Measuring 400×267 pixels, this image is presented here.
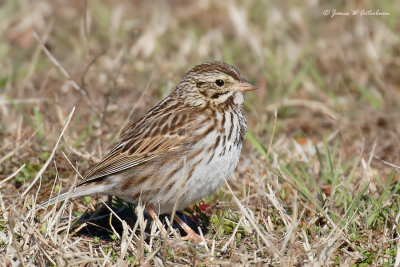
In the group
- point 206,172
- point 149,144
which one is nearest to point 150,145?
point 149,144

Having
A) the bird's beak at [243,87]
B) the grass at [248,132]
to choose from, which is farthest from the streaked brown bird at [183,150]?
the grass at [248,132]

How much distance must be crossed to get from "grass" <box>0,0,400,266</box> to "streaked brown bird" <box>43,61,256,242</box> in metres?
0.28

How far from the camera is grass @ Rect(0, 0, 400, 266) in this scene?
16.5 feet

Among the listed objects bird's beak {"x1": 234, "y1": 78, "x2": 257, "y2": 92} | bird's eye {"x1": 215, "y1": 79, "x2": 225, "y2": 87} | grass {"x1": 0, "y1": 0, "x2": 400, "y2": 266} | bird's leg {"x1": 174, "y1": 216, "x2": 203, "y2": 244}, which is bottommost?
bird's leg {"x1": 174, "y1": 216, "x2": 203, "y2": 244}

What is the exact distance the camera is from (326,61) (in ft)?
32.2

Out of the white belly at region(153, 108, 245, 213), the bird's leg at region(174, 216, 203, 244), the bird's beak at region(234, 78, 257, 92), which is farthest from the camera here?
the bird's beak at region(234, 78, 257, 92)

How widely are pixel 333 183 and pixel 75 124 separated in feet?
9.10

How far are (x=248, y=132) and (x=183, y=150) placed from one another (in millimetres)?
1304

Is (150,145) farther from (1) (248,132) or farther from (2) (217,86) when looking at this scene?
(1) (248,132)

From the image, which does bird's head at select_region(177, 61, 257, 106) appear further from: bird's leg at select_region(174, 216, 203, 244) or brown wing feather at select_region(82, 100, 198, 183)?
bird's leg at select_region(174, 216, 203, 244)

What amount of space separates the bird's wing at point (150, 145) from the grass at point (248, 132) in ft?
1.15

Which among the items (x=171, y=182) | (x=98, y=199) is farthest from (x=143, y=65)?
(x=171, y=182)

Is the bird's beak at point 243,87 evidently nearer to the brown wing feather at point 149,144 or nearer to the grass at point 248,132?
the grass at point 248,132

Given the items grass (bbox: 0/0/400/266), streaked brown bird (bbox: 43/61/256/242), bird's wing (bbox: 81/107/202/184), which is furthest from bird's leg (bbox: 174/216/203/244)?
Answer: bird's wing (bbox: 81/107/202/184)
